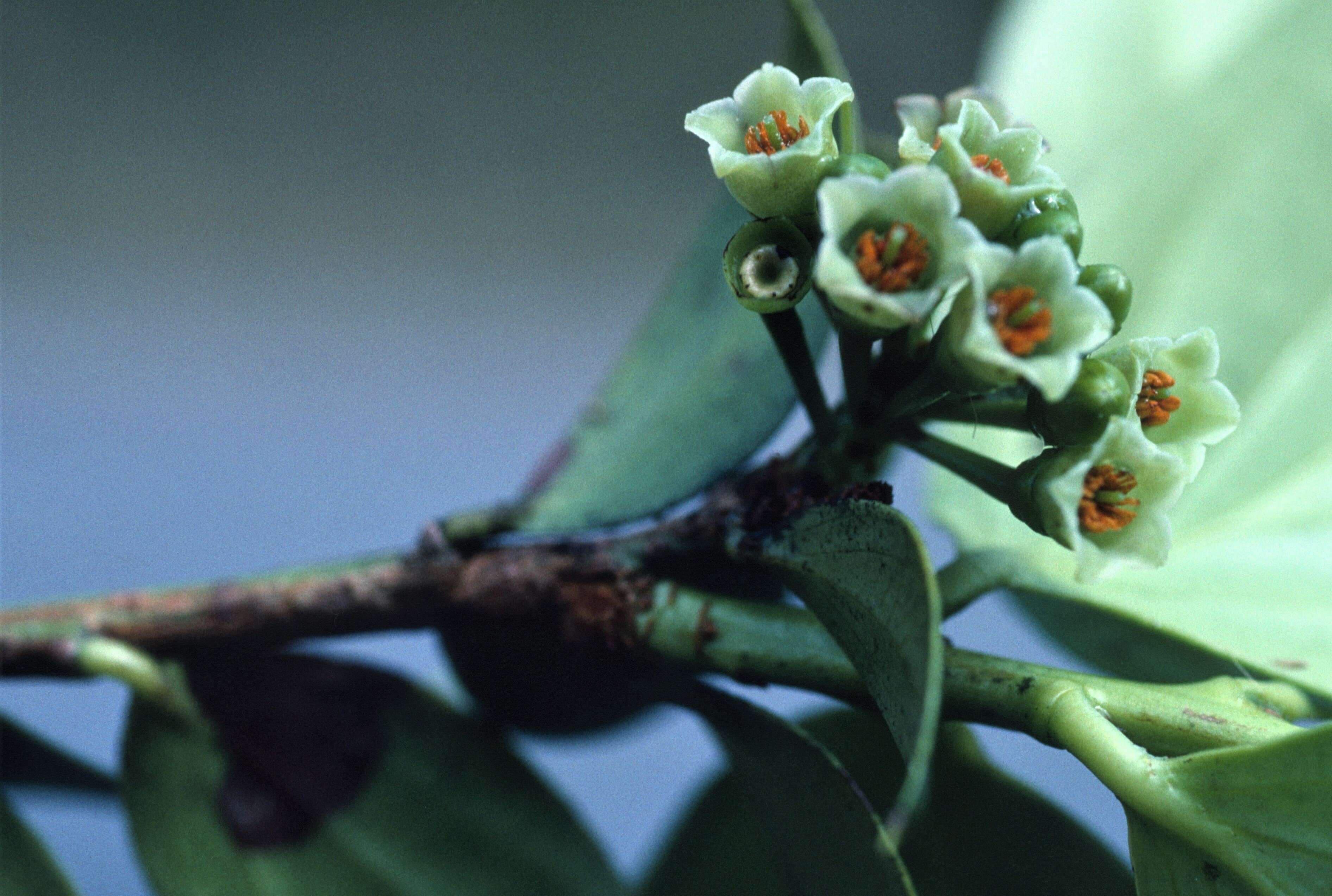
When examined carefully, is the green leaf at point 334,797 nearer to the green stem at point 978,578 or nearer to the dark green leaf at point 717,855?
the dark green leaf at point 717,855

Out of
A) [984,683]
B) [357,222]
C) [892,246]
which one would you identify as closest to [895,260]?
[892,246]

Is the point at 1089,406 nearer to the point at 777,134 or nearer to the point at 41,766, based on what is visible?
the point at 777,134

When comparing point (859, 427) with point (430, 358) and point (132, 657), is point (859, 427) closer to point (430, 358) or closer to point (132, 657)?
point (132, 657)

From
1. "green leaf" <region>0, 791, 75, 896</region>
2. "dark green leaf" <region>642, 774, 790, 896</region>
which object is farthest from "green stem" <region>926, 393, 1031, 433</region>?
"green leaf" <region>0, 791, 75, 896</region>

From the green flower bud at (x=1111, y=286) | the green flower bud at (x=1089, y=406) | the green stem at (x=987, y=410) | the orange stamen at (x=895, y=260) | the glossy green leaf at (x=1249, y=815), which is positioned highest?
the orange stamen at (x=895, y=260)

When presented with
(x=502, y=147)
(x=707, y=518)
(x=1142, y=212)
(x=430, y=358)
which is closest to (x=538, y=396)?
(x=430, y=358)

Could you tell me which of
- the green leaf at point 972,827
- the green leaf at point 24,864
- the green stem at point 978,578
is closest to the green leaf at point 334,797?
the green leaf at point 24,864

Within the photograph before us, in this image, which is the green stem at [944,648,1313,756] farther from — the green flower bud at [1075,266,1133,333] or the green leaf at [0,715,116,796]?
the green leaf at [0,715,116,796]
